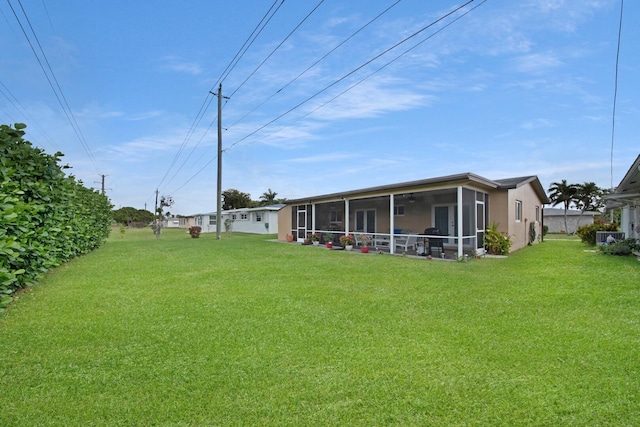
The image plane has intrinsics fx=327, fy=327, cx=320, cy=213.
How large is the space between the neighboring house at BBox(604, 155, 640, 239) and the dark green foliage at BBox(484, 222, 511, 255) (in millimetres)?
3946

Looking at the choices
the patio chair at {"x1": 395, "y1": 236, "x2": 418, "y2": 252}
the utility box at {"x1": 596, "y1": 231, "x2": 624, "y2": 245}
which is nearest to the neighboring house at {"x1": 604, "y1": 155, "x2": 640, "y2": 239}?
the utility box at {"x1": 596, "y1": 231, "x2": 624, "y2": 245}

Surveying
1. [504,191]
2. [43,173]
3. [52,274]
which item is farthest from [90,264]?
[504,191]

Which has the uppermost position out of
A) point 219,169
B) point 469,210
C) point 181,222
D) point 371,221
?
point 219,169

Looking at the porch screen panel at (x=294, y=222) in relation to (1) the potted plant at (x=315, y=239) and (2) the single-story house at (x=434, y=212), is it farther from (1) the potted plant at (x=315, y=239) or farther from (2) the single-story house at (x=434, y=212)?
(1) the potted plant at (x=315, y=239)

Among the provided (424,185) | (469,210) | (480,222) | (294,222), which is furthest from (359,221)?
(424,185)

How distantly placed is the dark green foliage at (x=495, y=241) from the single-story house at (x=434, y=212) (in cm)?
22

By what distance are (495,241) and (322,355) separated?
35.0 ft

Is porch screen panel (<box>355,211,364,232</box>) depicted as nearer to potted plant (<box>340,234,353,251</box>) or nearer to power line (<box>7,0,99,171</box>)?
potted plant (<box>340,234,353,251</box>)

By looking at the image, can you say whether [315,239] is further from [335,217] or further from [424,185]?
[424,185]

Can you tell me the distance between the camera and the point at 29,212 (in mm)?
5547

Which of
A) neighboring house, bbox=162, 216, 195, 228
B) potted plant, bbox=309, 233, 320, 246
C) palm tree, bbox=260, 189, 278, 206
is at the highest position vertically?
palm tree, bbox=260, 189, 278, 206

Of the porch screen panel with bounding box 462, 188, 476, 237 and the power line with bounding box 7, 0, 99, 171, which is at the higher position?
the power line with bounding box 7, 0, 99, 171

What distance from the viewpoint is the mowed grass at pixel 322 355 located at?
2.29 m

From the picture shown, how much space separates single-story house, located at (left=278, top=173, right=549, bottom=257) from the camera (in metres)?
11.4
